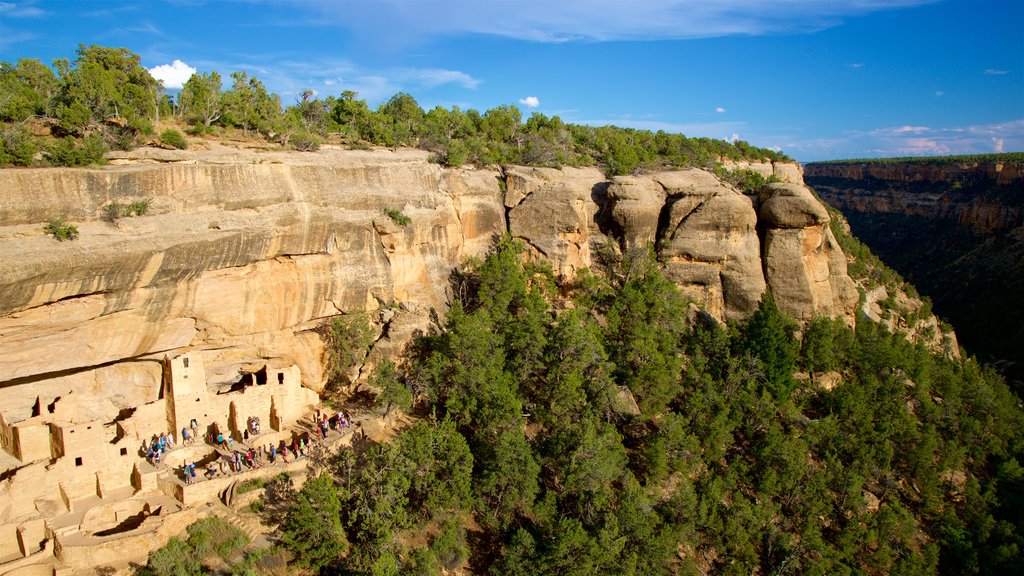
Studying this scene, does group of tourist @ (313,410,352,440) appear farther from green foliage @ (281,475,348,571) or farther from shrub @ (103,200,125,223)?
shrub @ (103,200,125,223)

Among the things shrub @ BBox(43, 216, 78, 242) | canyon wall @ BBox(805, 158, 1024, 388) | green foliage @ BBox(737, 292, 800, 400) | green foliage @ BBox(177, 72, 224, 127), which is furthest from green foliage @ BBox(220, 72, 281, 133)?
canyon wall @ BBox(805, 158, 1024, 388)

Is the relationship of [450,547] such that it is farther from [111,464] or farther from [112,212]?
[112,212]

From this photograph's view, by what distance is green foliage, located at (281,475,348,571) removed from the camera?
17938mm

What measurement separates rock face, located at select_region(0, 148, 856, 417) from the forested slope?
229 cm

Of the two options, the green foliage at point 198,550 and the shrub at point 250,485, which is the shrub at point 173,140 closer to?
the shrub at point 250,485

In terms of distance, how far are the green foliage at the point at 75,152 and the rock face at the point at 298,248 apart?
3.13 feet

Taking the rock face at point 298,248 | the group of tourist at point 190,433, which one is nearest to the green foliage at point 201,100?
the rock face at point 298,248

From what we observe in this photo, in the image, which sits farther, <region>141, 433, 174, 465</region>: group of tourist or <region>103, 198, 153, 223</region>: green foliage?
<region>141, 433, 174, 465</region>: group of tourist

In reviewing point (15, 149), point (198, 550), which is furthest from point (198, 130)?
point (198, 550)

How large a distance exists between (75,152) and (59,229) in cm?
330

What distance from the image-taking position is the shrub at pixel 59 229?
698 inches

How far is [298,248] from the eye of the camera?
2341cm

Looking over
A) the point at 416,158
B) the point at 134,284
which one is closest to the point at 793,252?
the point at 416,158

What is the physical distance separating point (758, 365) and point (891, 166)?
98989 mm
